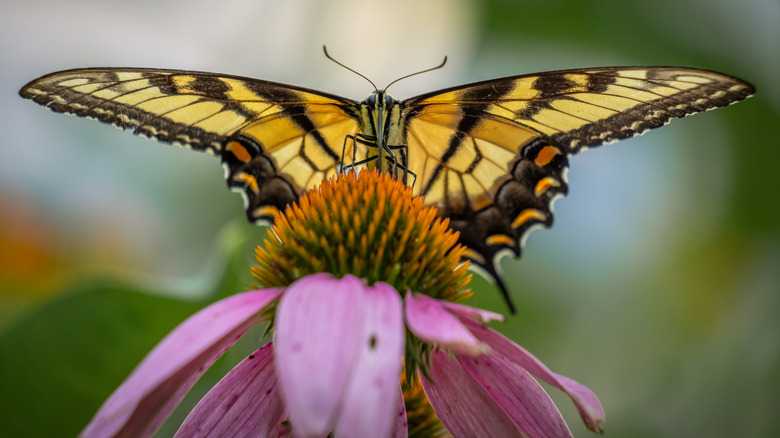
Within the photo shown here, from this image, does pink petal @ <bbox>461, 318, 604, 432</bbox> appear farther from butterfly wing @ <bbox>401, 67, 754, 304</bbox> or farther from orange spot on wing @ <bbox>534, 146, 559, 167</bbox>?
orange spot on wing @ <bbox>534, 146, 559, 167</bbox>

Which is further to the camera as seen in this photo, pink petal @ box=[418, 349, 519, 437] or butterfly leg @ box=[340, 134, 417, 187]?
butterfly leg @ box=[340, 134, 417, 187]

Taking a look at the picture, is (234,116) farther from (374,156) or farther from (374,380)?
(374,380)

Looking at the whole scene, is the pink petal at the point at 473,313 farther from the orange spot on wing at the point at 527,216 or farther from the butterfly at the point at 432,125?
the orange spot on wing at the point at 527,216

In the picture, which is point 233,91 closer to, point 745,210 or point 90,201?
point 90,201

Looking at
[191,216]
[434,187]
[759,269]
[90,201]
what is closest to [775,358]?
[759,269]

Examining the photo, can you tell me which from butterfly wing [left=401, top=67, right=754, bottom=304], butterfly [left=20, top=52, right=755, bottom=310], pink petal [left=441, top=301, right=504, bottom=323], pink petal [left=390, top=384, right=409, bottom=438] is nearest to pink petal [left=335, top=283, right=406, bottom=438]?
pink petal [left=441, top=301, right=504, bottom=323]
